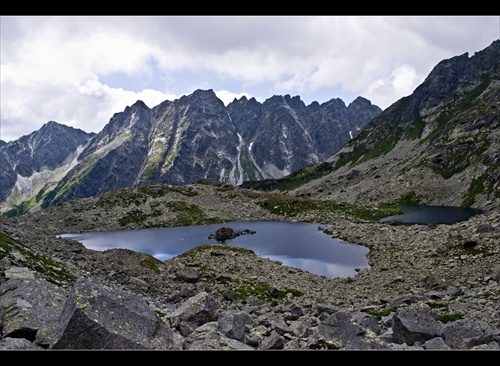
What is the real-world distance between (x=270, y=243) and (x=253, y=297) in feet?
132

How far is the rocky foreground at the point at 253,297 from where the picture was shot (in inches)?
478

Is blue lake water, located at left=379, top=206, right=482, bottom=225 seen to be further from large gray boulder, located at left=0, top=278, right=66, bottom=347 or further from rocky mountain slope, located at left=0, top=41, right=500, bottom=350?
large gray boulder, located at left=0, top=278, right=66, bottom=347

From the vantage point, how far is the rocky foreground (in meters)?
12.1

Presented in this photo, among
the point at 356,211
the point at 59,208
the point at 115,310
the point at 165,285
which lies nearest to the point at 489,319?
the point at 115,310

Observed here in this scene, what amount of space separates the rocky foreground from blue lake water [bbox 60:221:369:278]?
13.2 ft

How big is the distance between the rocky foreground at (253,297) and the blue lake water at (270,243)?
13.2 feet

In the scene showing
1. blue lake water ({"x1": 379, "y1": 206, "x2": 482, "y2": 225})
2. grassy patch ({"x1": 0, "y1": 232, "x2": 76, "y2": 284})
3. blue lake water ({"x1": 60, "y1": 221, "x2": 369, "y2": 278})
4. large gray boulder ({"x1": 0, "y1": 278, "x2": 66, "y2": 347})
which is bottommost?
large gray boulder ({"x1": 0, "y1": 278, "x2": 66, "y2": 347})

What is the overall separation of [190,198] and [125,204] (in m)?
23.4

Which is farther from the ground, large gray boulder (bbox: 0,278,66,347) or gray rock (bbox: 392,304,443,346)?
gray rock (bbox: 392,304,443,346)

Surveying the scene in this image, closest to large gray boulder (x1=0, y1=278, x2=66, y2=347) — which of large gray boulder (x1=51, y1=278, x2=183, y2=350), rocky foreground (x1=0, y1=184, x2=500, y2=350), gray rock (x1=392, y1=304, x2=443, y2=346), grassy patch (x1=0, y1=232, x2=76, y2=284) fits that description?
rocky foreground (x1=0, y1=184, x2=500, y2=350)

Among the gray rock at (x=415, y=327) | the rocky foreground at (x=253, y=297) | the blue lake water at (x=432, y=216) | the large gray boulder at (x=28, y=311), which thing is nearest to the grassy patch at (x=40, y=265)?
the rocky foreground at (x=253, y=297)

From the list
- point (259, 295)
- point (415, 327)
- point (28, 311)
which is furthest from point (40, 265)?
point (415, 327)
